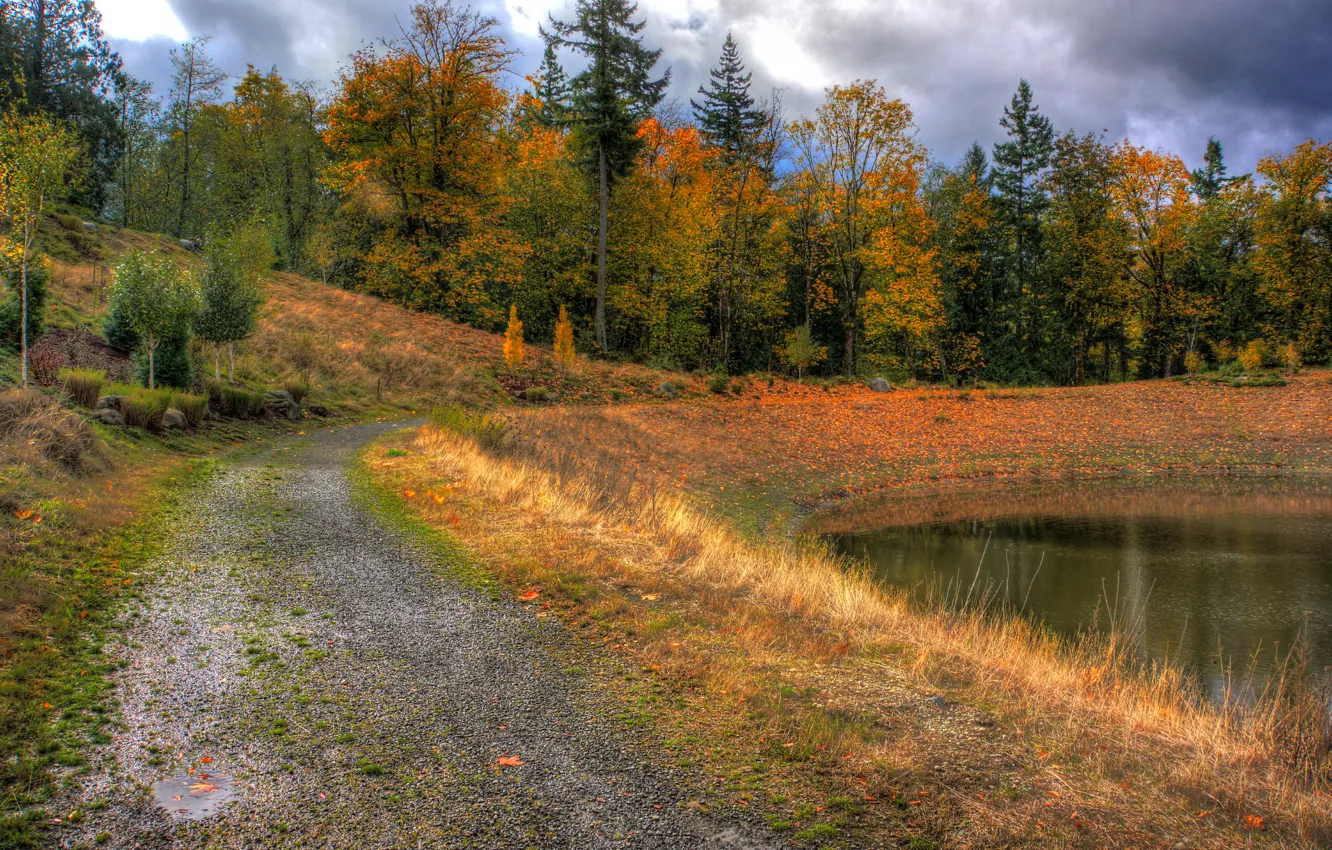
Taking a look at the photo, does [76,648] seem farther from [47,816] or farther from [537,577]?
[537,577]

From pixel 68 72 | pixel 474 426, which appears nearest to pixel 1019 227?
pixel 474 426

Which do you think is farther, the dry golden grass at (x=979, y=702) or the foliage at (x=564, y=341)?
the foliage at (x=564, y=341)

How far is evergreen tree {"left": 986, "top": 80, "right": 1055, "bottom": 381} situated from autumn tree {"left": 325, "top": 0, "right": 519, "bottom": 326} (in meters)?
30.7

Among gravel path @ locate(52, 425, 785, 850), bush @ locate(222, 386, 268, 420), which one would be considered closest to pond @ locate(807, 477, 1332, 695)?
gravel path @ locate(52, 425, 785, 850)

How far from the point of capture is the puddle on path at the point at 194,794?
3.53 meters

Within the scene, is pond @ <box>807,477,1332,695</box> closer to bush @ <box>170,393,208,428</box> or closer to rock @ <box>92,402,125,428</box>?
bush @ <box>170,393,208,428</box>

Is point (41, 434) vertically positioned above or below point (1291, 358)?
below

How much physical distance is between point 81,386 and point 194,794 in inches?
554

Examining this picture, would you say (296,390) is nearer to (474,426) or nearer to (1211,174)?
(474,426)

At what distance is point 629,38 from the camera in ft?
113

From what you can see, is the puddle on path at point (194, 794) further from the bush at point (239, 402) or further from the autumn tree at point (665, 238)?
the autumn tree at point (665, 238)

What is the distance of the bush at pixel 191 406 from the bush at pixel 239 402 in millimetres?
1625

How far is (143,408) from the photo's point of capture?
14.4 metres

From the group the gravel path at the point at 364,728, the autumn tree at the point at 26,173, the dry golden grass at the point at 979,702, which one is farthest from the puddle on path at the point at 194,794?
the autumn tree at the point at 26,173
